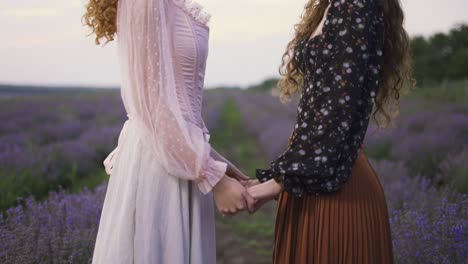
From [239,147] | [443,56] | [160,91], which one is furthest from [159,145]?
[443,56]

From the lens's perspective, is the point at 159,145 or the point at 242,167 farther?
the point at 242,167

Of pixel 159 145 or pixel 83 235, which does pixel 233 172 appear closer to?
pixel 159 145

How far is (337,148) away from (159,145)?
58 cm

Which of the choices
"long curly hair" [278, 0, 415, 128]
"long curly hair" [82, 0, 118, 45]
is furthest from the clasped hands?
"long curly hair" [82, 0, 118, 45]

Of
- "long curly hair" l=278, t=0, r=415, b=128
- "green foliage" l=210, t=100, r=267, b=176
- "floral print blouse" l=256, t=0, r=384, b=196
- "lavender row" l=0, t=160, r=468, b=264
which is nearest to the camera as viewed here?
"floral print blouse" l=256, t=0, r=384, b=196

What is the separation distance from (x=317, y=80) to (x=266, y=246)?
302 cm

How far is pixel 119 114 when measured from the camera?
34.5 feet

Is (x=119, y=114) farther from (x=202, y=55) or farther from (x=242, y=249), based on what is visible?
(x=202, y=55)

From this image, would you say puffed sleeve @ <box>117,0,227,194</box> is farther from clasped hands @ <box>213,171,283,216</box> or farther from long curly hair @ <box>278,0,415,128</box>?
long curly hair @ <box>278,0,415,128</box>

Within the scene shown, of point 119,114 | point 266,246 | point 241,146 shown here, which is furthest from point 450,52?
point 266,246

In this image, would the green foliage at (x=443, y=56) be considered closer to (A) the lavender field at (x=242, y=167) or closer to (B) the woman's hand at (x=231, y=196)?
(A) the lavender field at (x=242, y=167)

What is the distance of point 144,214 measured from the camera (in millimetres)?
1644

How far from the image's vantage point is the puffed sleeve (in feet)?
5.21

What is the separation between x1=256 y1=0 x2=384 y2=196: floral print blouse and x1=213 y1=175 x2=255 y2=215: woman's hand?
13 centimetres
